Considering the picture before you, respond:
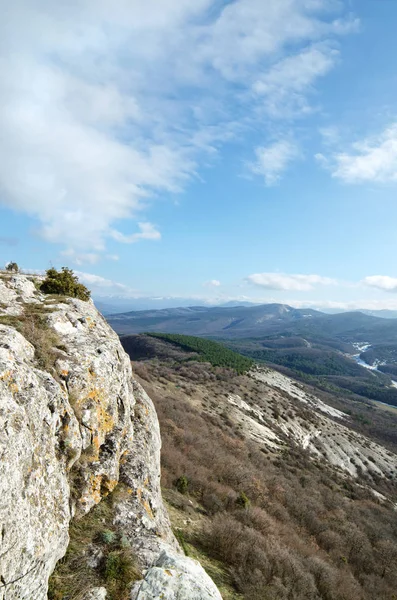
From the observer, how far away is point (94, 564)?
823 centimetres

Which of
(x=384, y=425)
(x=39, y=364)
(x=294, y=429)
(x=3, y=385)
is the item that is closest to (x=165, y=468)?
(x=39, y=364)

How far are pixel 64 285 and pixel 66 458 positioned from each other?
44.3ft

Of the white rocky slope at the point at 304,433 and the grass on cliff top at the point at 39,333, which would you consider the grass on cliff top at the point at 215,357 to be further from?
the grass on cliff top at the point at 39,333

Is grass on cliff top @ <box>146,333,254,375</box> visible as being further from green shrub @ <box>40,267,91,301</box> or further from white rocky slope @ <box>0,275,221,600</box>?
white rocky slope @ <box>0,275,221,600</box>

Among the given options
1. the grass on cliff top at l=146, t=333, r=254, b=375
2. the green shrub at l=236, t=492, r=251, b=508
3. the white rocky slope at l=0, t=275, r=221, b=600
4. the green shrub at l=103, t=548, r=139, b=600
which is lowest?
the grass on cliff top at l=146, t=333, r=254, b=375

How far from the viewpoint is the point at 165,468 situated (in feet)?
78.7

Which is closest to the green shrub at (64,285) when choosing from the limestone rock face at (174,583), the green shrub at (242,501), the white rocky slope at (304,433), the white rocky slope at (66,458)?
the white rocky slope at (66,458)

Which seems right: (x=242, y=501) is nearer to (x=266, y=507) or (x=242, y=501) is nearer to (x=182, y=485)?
(x=182, y=485)

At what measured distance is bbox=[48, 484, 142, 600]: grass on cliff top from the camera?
24.6 ft

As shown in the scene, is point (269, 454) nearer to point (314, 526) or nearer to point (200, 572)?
point (314, 526)

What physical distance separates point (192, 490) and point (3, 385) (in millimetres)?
20160

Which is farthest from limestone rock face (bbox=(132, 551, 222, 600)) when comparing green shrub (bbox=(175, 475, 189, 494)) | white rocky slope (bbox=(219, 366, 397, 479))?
white rocky slope (bbox=(219, 366, 397, 479))

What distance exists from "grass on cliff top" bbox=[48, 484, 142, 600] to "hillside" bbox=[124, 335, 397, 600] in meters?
7.08

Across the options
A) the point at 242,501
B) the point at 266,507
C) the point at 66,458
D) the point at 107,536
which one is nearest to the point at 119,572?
the point at 107,536
